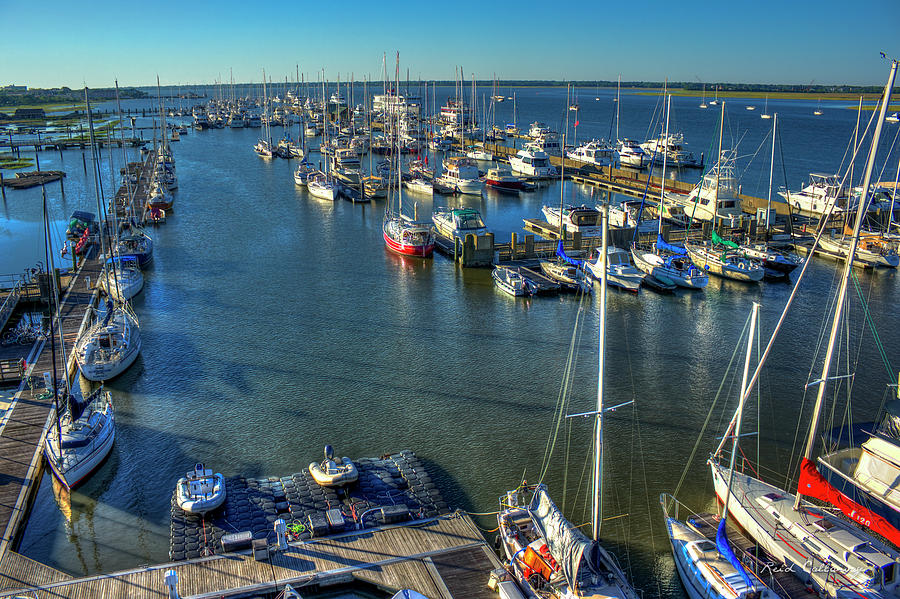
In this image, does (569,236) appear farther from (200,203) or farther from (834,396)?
(200,203)

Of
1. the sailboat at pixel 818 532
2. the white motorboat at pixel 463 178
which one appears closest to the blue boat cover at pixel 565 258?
the sailboat at pixel 818 532

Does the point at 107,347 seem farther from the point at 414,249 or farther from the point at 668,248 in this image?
the point at 668,248

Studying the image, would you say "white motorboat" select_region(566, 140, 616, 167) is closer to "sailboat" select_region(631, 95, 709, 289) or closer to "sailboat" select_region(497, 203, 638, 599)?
"sailboat" select_region(631, 95, 709, 289)

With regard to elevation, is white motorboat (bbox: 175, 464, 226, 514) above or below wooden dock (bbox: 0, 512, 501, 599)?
above

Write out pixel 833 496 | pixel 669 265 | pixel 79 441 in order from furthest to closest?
pixel 669 265 < pixel 79 441 < pixel 833 496

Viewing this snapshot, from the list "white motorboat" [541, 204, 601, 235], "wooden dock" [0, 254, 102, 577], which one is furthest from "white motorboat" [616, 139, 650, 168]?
"wooden dock" [0, 254, 102, 577]

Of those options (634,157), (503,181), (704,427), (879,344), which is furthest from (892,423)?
(634,157)

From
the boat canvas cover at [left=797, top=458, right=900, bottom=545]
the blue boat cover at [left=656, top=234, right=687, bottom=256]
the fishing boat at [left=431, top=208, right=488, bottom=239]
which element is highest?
the fishing boat at [left=431, top=208, right=488, bottom=239]

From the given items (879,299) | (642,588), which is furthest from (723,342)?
(642,588)
